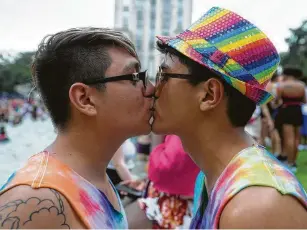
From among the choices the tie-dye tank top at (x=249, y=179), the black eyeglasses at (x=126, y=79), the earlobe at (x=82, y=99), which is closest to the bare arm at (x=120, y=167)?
the black eyeglasses at (x=126, y=79)

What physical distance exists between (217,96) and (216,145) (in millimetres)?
227

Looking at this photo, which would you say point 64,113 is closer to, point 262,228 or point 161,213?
→ point 262,228

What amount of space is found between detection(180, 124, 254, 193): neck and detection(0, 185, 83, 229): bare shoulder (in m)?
0.68

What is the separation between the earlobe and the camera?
1.86 m

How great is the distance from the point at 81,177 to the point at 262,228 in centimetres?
80

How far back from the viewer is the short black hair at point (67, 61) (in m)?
1.85

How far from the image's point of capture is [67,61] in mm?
1847

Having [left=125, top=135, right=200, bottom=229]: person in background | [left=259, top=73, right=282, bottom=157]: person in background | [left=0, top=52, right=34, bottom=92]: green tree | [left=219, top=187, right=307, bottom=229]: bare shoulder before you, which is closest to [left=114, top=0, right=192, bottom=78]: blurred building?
[left=259, top=73, right=282, bottom=157]: person in background

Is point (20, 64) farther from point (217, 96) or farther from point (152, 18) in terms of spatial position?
point (152, 18)

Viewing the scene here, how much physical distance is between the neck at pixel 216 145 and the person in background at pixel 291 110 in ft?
21.7

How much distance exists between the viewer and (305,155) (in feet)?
33.6

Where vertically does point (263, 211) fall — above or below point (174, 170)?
above

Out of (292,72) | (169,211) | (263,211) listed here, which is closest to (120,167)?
Result: (169,211)

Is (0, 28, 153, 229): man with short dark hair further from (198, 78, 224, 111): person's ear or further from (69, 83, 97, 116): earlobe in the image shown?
(198, 78, 224, 111): person's ear
